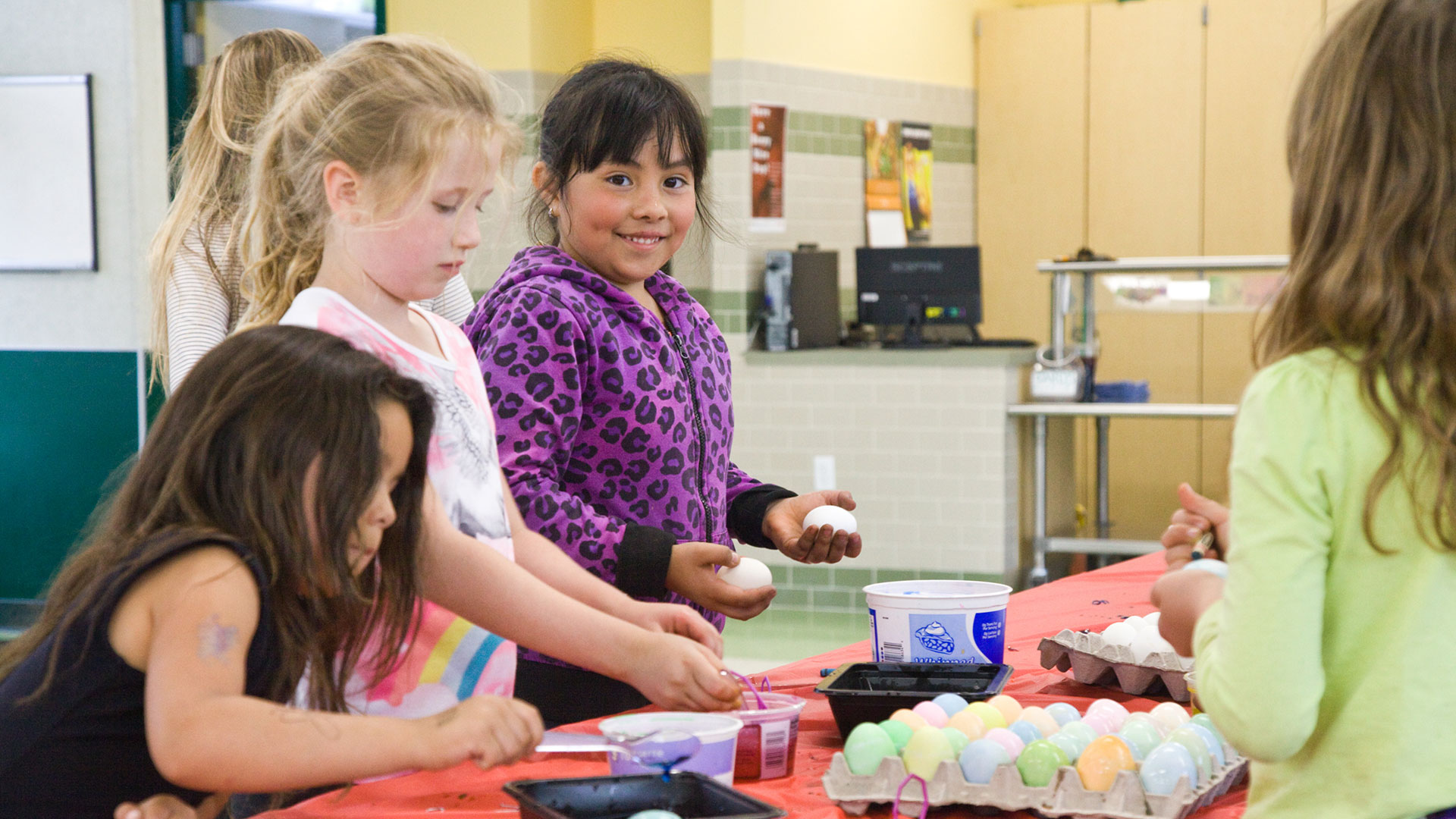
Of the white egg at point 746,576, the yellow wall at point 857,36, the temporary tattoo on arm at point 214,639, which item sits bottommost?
the white egg at point 746,576

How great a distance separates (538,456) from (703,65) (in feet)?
17.0

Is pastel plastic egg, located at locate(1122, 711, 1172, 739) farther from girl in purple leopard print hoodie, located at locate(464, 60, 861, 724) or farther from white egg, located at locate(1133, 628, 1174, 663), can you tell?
girl in purple leopard print hoodie, located at locate(464, 60, 861, 724)

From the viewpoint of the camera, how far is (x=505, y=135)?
4.99 ft

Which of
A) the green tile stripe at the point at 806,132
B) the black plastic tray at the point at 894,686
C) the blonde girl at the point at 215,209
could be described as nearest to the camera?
the black plastic tray at the point at 894,686

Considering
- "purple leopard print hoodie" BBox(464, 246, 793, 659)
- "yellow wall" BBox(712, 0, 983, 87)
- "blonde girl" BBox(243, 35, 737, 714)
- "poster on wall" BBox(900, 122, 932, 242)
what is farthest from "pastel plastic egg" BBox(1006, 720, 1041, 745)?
"poster on wall" BBox(900, 122, 932, 242)

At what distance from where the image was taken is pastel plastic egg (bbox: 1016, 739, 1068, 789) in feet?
4.14

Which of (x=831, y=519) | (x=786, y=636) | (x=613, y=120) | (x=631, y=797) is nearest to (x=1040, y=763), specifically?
(x=631, y=797)

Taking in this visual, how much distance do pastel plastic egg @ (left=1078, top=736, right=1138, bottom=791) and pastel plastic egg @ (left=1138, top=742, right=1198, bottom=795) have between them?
0.05 ft

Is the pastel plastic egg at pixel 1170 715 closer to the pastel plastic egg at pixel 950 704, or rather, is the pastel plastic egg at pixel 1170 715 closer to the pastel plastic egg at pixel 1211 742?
the pastel plastic egg at pixel 1211 742

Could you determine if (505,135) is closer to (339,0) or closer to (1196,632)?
(1196,632)

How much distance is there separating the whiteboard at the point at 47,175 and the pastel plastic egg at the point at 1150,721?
5.40m

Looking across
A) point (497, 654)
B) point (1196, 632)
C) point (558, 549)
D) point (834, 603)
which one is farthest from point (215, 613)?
point (834, 603)

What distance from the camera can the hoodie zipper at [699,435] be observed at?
1.95m

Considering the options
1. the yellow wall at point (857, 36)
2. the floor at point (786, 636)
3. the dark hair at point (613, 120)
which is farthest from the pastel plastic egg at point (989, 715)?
A: the yellow wall at point (857, 36)
